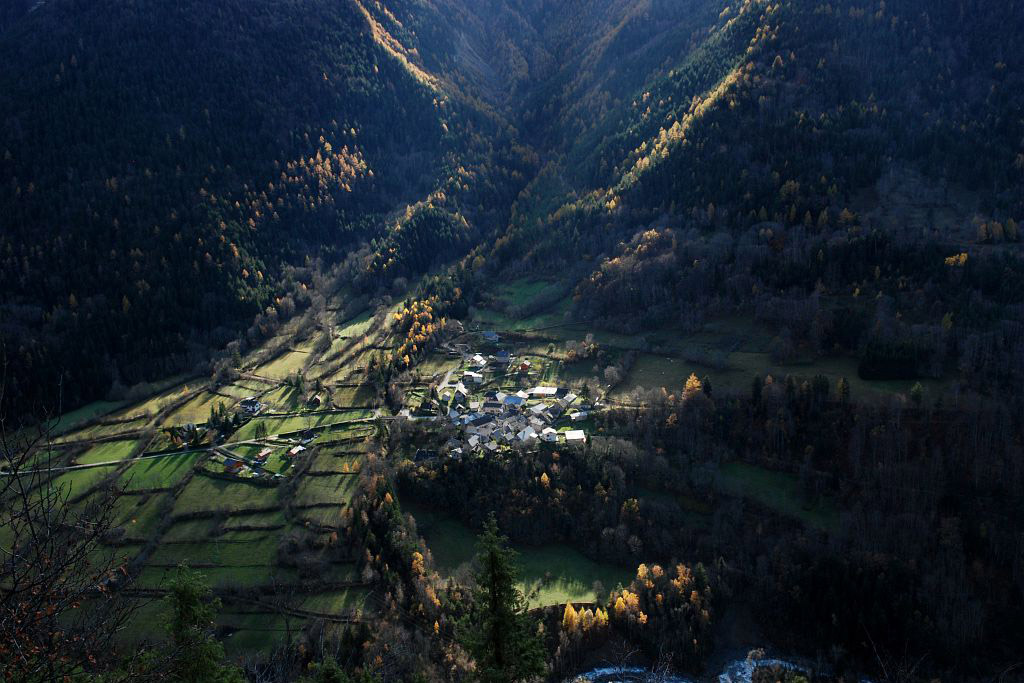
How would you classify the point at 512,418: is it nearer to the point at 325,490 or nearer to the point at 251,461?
the point at 325,490

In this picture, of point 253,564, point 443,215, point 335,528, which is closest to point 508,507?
point 335,528

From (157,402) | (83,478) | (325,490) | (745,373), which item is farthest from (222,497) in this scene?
(745,373)

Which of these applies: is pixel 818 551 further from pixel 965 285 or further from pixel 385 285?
pixel 385 285

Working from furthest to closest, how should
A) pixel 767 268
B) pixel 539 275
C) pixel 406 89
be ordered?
pixel 406 89
pixel 539 275
pixel 767 268

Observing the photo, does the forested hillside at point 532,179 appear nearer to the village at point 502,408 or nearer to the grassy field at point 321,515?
the village at point 502,408

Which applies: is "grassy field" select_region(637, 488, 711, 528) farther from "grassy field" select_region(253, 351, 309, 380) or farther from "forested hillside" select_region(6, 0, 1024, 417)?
"grassy field" select_region(253, 351, 309, 380)
